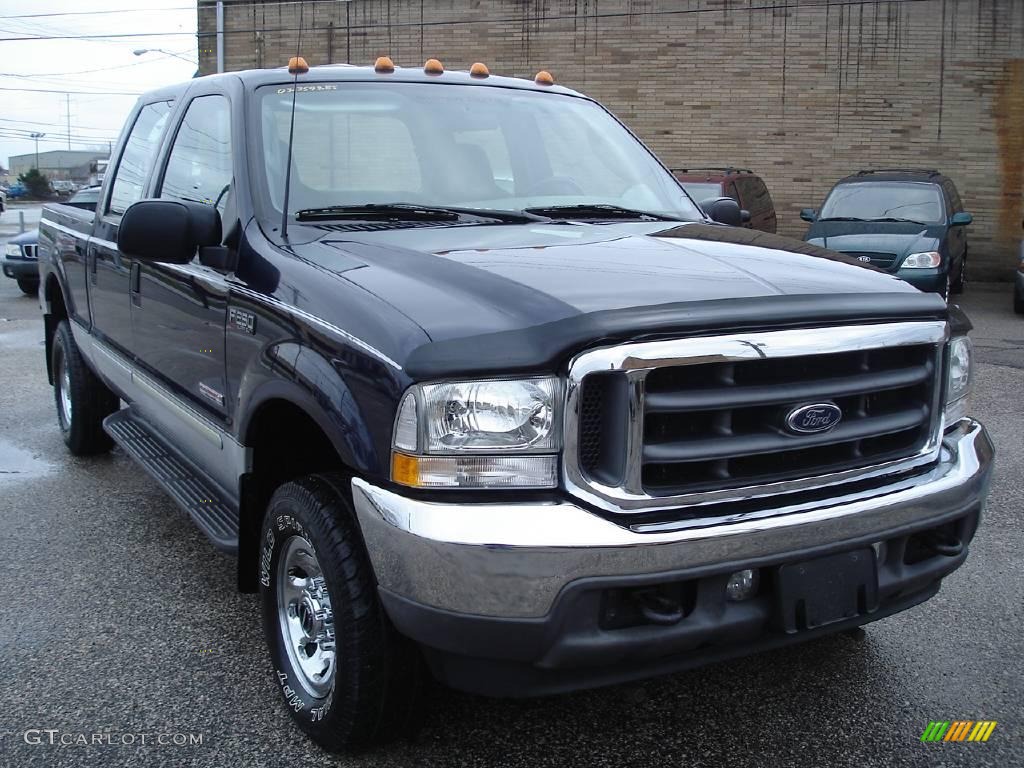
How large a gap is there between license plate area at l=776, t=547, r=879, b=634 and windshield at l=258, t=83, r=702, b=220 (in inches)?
67.6

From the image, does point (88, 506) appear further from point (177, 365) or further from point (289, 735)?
point (289, 735)

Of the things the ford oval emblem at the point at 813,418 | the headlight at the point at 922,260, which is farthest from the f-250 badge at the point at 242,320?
the headlight at the point at 922,260

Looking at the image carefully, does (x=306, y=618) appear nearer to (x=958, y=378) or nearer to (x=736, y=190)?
(x=958, y=378)

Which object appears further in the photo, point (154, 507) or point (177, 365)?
point (154, 507)

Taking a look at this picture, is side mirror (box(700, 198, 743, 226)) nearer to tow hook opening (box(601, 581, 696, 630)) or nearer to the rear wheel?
tow hook opening (box(601, 581, 696, 630))

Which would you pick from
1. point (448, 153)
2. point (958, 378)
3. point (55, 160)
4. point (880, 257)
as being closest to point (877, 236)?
point (880, 257)

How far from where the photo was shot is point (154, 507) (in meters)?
5.01

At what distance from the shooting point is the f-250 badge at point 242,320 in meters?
3.03

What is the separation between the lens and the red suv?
1180 cm

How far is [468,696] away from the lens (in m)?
3.11

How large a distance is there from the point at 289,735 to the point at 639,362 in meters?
1.55

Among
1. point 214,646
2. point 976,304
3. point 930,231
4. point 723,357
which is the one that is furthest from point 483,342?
point 976,304

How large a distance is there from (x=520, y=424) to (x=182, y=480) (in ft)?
7.00

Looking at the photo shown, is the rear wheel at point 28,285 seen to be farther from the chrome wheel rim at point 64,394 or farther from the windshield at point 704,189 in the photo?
the windshield at point 704,189
